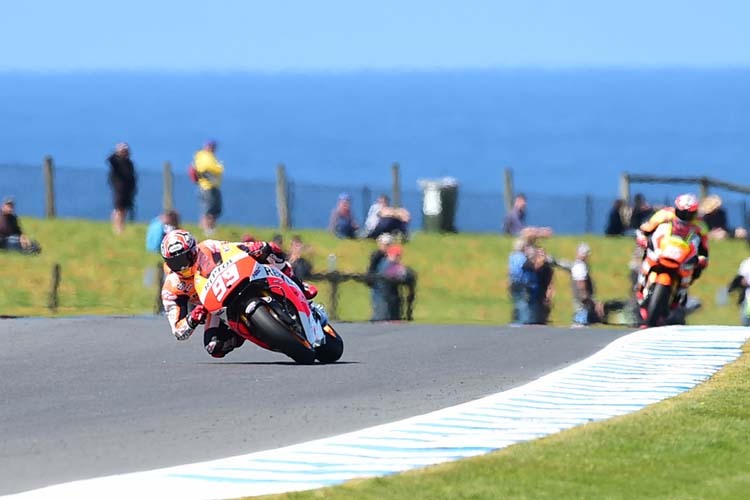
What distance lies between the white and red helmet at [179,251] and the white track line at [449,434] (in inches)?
108

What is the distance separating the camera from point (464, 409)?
11.7 metres

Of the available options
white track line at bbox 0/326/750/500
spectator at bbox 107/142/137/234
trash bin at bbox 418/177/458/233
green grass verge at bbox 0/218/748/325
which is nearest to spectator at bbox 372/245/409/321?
green grass verge at bbox 0/218/748/325

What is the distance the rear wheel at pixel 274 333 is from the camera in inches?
547

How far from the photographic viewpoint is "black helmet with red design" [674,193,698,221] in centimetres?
1817

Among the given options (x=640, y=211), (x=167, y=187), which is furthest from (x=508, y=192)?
(x=167, y=187)

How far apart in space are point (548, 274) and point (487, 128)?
167384 mm

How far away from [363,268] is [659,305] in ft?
34.0

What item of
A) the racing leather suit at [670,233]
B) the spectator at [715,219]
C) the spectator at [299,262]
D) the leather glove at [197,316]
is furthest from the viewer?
the spectator at [715,219]

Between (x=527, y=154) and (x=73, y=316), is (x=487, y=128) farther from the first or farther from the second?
(x=73, y=316)

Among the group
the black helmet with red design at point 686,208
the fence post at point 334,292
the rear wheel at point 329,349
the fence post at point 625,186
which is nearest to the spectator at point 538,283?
the fence post at point 334,292

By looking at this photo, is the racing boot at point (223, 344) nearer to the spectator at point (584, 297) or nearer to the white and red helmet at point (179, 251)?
the white and red helmet at point (179, 251)

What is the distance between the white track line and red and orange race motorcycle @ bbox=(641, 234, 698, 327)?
283 cm

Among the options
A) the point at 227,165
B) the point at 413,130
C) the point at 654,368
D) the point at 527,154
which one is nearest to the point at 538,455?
the point at 654,368

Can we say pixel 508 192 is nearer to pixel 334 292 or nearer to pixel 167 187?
pixel 167 187
